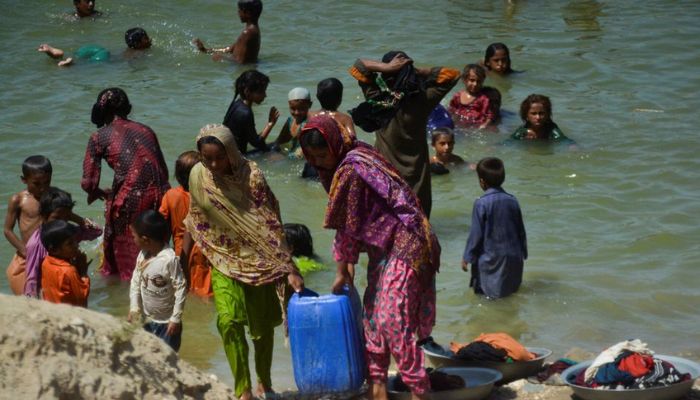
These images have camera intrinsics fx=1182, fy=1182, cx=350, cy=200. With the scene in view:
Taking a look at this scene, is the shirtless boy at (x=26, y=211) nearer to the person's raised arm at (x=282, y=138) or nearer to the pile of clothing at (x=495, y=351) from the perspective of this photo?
the pile of clothing at (x=495, y=351)

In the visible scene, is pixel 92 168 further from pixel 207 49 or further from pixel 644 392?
pixel 207 49

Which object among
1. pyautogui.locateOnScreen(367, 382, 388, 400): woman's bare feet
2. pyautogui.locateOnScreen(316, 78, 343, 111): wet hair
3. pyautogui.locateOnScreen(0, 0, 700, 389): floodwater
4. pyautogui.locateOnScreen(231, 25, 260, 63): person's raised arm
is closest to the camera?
pyautogui.locateOnScreen(367, 382, 388, 400): woman's bare feet

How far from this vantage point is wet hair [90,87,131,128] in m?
7.82

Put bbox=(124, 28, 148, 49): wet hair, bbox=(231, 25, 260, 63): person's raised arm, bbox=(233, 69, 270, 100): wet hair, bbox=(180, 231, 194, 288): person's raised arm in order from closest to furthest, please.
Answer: bbox=(180, 231, 194, 288): person's raised arm
bbox=(233, 69, 270, 100): wet hair
bbox=(231, 25, 260, 63): person's raised arm
bbox=(124, 28, 148, 49): wet hair

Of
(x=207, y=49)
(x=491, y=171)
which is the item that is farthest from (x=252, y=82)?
(x=207, y=49)

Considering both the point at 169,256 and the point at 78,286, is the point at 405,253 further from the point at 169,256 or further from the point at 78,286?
the point at 78,286

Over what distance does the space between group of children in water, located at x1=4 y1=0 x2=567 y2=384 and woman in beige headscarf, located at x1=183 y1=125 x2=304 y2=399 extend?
0.29 m

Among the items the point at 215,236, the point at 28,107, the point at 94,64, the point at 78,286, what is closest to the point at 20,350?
the point at 215,236

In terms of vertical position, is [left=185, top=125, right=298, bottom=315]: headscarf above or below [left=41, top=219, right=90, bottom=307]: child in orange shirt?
above

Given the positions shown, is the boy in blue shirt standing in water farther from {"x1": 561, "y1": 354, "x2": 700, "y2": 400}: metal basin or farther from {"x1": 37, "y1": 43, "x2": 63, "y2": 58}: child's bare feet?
{"x1": 37, "y1": 43, "x2": 63, "y2": 58}: child's bare feet

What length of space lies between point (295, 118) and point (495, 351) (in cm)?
483

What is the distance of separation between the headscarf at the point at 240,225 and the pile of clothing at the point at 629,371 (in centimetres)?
154

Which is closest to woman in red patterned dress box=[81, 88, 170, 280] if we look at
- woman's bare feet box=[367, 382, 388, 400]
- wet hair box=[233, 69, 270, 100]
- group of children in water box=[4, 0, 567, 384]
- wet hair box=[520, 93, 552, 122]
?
group of children in water box=[4, 0, 567, 384]

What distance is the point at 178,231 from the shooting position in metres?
7.78
